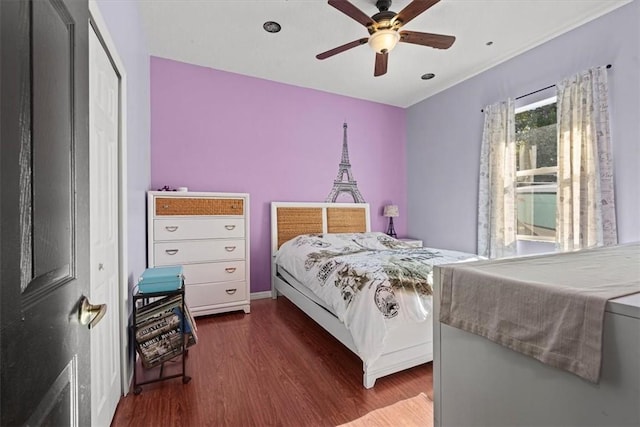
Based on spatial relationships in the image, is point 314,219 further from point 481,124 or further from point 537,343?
point 537,343

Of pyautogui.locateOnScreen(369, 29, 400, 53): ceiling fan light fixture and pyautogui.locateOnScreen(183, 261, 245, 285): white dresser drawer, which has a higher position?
pyautogui.locateOnScreen(369, 29, 400, 53): ceiling fan light fixture

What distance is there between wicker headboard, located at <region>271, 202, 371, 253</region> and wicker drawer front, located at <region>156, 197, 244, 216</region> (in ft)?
2.17

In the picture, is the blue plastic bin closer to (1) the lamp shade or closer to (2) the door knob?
(2) the door knob

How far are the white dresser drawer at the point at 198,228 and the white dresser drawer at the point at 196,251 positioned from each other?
0.06 meters

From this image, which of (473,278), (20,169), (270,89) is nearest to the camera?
(20,169)

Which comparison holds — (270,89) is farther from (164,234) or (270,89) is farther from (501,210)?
(501,210)

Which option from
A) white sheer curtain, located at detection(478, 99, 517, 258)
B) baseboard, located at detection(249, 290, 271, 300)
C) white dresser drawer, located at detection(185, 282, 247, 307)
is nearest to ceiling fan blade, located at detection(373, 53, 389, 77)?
white sheer curtain, located at detection(478, 99, 517, 258)

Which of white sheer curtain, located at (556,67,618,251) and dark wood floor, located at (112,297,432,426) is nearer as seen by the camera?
dark wood floor, located at (112,297,432,426)

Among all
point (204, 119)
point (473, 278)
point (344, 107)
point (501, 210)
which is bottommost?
point (473, 278)

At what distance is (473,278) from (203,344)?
2213 millimetres

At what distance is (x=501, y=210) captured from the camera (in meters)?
3.23

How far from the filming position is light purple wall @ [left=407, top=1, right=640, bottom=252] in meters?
2.31

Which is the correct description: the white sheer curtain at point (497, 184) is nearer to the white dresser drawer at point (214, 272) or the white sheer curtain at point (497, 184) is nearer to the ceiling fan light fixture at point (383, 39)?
the ceiling fan light fixture at point (383, 39)

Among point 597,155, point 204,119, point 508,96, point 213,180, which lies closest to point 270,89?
point 204,119
